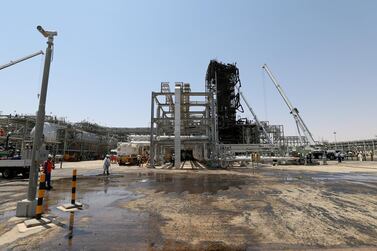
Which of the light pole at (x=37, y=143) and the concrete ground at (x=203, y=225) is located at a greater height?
the light pole at (x=37, y=143)

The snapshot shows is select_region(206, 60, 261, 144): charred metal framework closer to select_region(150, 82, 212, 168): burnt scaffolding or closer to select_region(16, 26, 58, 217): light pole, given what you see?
select_region(150, 82, 212, 168): burnt scaffolding

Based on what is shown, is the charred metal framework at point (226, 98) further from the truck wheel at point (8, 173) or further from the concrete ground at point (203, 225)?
the concrete ground at point (203, 225)

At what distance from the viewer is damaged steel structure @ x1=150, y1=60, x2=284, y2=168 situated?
33781 mm

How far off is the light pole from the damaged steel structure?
940 inches

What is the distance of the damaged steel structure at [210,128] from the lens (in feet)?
111

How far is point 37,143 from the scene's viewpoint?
7.27 meters

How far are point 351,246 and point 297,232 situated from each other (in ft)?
3.58

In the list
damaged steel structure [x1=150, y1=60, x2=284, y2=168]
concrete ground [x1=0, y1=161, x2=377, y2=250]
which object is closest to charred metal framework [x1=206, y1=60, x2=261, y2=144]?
damaged steel structure [x1=150, y1=60, x2=284, y2=168]

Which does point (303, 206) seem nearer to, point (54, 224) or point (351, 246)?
point (351, 246)

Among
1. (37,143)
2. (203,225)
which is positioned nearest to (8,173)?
(37,143)

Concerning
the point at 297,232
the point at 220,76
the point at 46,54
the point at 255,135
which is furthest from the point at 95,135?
the point at 297,232

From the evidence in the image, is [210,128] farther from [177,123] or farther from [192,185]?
[192,185]

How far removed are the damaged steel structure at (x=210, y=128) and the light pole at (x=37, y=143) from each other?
23.9 m

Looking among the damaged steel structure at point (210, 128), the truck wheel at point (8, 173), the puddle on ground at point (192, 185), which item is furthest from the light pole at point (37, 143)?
the damaged steel structure at point (210, 128)
